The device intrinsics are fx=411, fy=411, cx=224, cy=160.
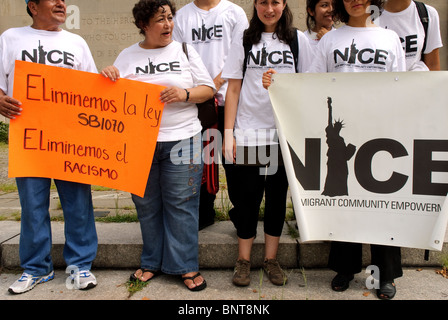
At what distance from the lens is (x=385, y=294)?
106 inches

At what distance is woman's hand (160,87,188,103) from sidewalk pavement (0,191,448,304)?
117 cm

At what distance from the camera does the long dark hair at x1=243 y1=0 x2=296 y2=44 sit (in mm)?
2736

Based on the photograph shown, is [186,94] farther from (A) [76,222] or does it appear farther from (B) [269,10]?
(A) [76,222]

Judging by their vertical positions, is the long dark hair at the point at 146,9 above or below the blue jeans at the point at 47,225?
above

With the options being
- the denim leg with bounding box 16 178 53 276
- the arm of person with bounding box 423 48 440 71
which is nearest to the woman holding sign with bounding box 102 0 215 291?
the denim leg with bounding box 16 178 53 276

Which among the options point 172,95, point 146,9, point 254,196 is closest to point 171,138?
point 172,95

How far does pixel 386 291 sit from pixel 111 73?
230 centimetres

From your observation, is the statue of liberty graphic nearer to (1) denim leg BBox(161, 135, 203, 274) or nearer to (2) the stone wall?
(1) denim leg BBox(161, 135, 203, 274)

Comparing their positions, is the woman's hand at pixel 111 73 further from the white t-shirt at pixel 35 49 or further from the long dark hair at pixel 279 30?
the long dark hair at pixel 279 30

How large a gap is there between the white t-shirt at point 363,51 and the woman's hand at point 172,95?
3.04 feet

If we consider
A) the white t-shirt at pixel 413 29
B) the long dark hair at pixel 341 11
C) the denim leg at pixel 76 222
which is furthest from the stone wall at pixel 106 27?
the denim leg at pixel 76 222

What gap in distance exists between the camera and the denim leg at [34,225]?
2.80 meters

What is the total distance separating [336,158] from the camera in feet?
8.73

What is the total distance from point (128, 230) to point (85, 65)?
144 centimetres
